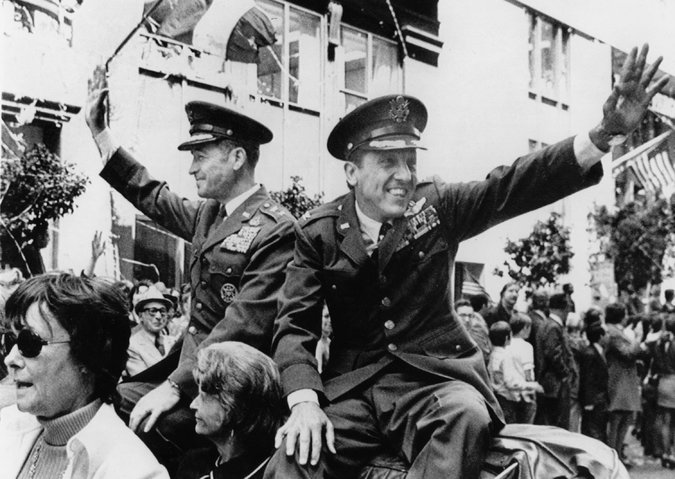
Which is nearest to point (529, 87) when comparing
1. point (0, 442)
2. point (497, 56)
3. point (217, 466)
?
point (497, 56)

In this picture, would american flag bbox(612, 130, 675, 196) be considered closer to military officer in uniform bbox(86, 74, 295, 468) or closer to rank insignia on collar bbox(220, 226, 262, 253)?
military officer in uniform bbox(86, 74, 295, 468)

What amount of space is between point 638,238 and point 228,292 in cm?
335

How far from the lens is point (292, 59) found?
14.4ft

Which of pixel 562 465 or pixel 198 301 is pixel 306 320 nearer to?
pixel 198 301

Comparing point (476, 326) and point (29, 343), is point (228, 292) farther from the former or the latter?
point (476, 326)

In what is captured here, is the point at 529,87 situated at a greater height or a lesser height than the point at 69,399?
greater

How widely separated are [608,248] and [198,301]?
313 centimetres

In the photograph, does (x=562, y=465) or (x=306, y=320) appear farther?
(x=306, y=320)

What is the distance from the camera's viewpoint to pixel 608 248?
17.4 ft

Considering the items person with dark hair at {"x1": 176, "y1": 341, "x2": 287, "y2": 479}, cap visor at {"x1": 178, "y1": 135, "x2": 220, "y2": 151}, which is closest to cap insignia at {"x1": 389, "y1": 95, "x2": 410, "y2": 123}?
cap visor at {"x1": 178, "y1": 135, "x2": 220, "y2": 151}

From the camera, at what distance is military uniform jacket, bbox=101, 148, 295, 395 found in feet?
9.46

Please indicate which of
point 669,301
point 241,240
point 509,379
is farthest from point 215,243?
point 669,301

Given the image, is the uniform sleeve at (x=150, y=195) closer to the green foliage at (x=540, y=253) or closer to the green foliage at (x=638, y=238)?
the green foliage at (x=540, y=253)

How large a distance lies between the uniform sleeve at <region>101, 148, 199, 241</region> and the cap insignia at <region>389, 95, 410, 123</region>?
1032 mm
